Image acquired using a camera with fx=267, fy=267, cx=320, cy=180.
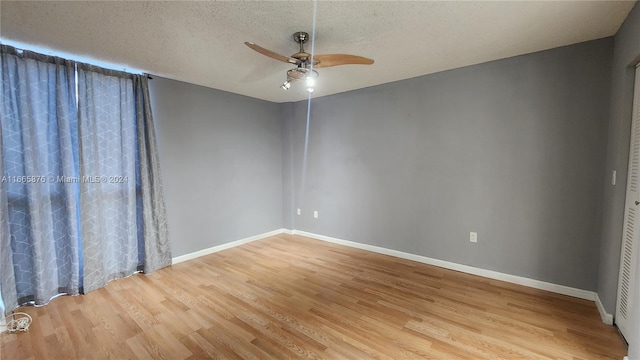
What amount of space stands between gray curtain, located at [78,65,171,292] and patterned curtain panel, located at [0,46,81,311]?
0.11m

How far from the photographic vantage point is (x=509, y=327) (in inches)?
82.1

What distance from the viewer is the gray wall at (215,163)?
11.3ft

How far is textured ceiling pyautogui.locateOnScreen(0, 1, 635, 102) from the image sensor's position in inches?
71.8

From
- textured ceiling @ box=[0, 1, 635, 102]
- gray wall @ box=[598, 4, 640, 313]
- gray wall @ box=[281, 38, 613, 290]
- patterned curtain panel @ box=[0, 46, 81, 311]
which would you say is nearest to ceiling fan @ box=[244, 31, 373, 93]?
textured ceiling @ box=[0, 1, 635, 102]

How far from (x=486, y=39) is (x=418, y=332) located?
2.51m

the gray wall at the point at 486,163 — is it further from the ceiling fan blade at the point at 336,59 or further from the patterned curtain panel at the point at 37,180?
the patterned curtain panel at the point at 37,180

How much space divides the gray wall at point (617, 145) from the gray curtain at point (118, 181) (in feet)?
14.4

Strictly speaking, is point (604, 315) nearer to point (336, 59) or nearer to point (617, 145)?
point (617, 145)

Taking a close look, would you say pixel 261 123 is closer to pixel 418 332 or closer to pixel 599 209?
pixel 418 332

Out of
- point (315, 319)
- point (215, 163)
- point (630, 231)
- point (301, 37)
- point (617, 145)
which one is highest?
point (301, 37)

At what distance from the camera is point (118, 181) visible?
2994 mm

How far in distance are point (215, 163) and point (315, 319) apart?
2.65m

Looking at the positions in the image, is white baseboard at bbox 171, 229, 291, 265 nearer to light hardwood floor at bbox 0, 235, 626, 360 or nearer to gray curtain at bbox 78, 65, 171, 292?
gray curtain at bbox 78, 65, 171, 292

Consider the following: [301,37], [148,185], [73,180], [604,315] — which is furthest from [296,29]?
[604,315]
